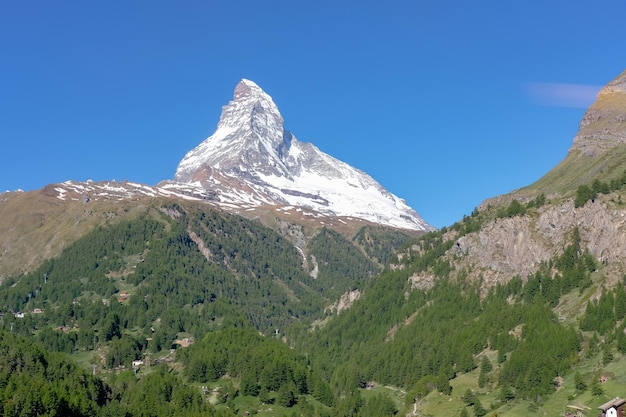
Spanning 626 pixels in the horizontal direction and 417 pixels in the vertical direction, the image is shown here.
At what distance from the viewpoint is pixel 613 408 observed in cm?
18788

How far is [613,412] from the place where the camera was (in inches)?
7367

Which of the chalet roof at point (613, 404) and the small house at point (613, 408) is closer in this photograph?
the small house at point (613, 408)

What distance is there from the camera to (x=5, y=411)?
19800 cm

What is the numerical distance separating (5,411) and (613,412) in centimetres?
15274

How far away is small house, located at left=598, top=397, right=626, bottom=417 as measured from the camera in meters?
187

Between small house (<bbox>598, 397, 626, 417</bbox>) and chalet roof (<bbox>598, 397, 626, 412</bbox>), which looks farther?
chalet roof (<bbox>598, 397, 626, 412</bbox>)

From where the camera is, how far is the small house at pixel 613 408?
187250 millimetres

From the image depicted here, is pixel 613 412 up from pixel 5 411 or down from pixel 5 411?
down

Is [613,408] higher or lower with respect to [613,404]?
lower

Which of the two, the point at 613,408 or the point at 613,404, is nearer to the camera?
the point at 613,408
